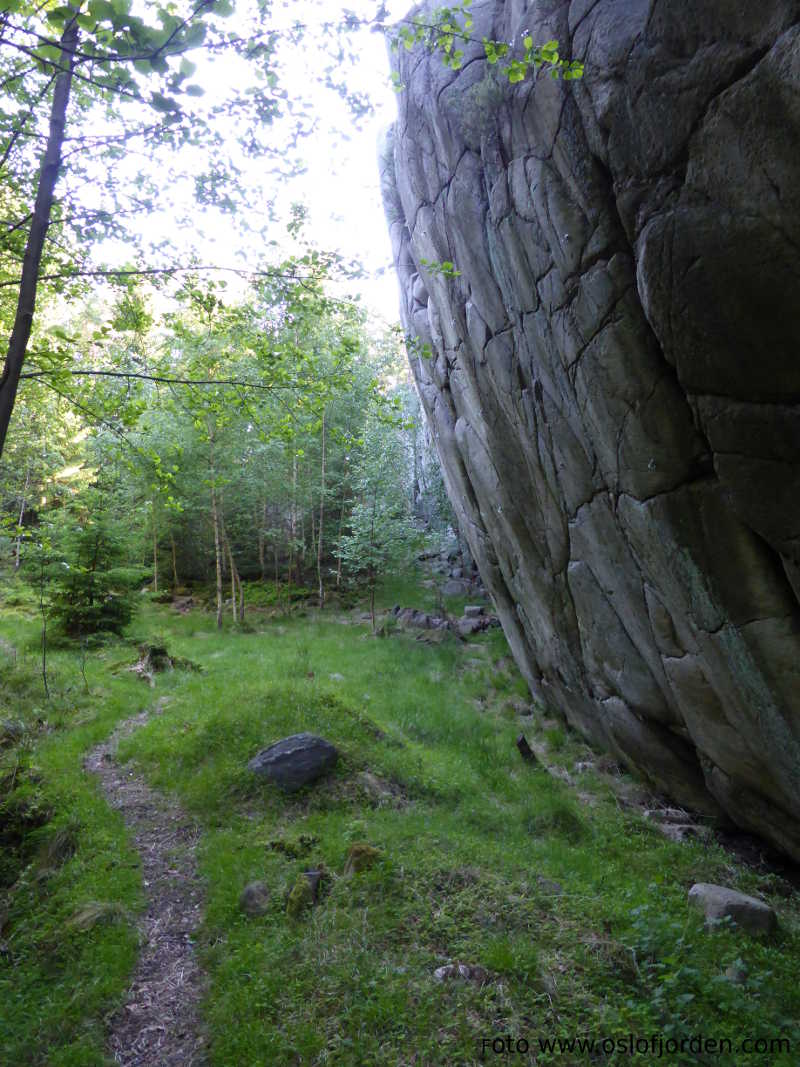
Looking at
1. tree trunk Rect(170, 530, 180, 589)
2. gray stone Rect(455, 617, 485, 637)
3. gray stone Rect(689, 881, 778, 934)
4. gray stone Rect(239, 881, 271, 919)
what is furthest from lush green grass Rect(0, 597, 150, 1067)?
tree trunk Rect(170, 530, 180, 589)

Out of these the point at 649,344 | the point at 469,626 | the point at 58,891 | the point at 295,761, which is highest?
the point at 649,344

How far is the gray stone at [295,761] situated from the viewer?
8.01 m

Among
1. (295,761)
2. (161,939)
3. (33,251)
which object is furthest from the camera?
A: (295,761)

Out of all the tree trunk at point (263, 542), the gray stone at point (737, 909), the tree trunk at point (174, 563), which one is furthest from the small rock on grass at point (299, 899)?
the tree trunk at point (174, 563)

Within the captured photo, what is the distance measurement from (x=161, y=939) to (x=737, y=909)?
537 centimetres

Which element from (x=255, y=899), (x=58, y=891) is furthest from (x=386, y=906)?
(x=58, y=891)

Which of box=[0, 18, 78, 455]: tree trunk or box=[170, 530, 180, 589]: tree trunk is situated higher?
box=[0, 18, 78, 455]: tree trunk

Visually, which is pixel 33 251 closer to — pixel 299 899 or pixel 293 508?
pixel 299 899

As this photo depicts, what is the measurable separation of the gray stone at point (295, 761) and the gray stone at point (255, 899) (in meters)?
1.91

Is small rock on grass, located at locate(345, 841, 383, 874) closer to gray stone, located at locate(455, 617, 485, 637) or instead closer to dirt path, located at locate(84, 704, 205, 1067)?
dirt path, located at locate(84, 704, 205, 1067)

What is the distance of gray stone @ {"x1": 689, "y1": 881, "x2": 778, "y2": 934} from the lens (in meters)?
5.62

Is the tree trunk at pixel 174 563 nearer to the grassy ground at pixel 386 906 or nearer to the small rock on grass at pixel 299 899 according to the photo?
the grassy ground at pixel 386 906

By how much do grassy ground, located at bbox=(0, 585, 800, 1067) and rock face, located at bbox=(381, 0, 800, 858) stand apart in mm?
1850

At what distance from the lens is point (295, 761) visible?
26.7 feet
